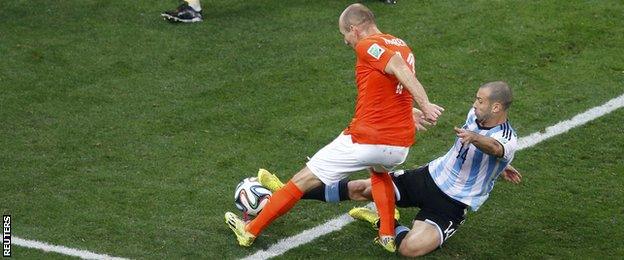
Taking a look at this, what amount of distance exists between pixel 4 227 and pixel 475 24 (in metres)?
6.40

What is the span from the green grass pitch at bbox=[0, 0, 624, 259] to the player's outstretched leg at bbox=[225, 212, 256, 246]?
0.08 m

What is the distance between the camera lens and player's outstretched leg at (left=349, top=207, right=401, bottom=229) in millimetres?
9127

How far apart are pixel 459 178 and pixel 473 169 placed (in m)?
0.15

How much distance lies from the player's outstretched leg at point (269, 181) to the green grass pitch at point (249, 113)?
0.96 ft

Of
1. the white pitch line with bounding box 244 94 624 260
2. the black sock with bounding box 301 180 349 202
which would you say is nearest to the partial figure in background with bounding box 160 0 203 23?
the white pitch line with bounding box 244 94 624 260

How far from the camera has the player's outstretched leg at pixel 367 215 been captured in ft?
29.9

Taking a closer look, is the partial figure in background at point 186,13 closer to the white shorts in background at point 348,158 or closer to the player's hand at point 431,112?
the white shorts in background at point 348,158

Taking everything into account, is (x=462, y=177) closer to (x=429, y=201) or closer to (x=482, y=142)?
(x=429, y=201)

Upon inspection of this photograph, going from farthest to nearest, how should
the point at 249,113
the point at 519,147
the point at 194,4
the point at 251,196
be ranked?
1. the point at 194,4
2. the point at 249,113
3. the point at 519,147
4. the point at 251,196

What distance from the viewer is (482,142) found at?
819 centimetres

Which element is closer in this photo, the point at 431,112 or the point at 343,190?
the point at 431,112

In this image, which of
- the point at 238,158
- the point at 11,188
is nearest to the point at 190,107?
the point at 238,158

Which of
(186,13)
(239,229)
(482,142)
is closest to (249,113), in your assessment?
(239,229)

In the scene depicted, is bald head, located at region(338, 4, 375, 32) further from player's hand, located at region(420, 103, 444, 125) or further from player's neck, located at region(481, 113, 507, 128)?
player's neck, located at region(481, 113, 507, 128)
